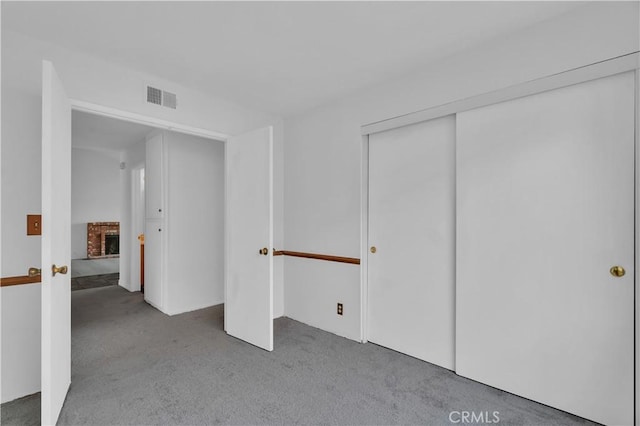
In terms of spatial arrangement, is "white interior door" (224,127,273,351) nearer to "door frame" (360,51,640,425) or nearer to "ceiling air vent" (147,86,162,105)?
"ceiling air vent" (147,86,162,105)

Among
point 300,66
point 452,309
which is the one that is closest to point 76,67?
point 300,66

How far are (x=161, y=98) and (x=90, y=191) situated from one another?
692 cm

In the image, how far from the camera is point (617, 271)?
1767 mm

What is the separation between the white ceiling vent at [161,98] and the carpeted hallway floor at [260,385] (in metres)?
2.13

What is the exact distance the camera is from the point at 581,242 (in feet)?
6.19

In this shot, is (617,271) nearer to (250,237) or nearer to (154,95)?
(250,237)

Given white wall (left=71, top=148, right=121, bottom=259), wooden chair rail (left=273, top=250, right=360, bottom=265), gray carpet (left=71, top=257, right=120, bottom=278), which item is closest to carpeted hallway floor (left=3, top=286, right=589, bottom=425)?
wooden chair rail (left=273, top=250, right=360, bottom=265)

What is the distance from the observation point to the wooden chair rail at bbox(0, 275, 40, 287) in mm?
2037

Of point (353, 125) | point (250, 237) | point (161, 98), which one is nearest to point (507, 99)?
point (353, 125)

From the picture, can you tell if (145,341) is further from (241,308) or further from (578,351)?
(578,351)

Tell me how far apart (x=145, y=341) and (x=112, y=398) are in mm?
967

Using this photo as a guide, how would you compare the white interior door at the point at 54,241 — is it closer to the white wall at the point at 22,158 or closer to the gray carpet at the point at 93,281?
the white wall at the point at 22,158

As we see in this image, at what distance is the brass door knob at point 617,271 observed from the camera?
176 cm

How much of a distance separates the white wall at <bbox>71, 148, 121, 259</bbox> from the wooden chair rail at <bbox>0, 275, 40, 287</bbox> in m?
6.49
